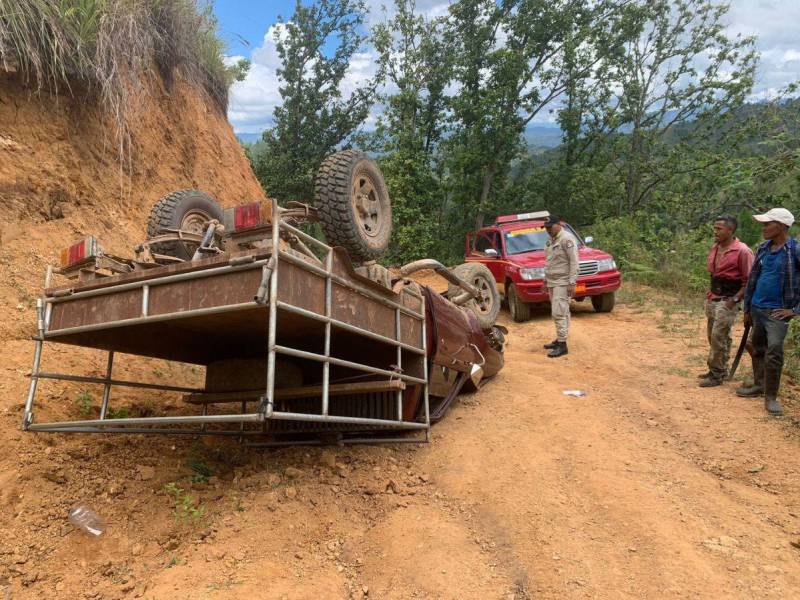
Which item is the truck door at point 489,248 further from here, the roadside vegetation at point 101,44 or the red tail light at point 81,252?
the red tail light at point 81,252

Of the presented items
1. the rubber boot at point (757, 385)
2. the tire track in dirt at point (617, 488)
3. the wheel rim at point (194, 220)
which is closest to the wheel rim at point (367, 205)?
the wheel rim at point (194, 220)

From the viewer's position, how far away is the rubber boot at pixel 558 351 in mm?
7410

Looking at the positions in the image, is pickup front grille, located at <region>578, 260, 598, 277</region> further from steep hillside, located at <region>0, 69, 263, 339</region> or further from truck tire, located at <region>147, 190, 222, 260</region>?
truck tire, located at <region>147, 190, 222, 260</region>

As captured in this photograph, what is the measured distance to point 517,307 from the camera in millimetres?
9875

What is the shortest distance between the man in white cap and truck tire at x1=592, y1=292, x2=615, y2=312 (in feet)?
16.2

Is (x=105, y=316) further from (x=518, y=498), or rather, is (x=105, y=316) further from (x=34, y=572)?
(x=518, y=498)

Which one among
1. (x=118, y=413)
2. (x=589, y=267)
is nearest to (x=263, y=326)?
(x=118, y=413)

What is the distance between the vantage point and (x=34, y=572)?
289 cm

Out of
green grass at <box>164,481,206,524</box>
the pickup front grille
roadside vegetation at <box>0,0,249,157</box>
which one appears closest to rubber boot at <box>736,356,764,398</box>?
the pickup front grille

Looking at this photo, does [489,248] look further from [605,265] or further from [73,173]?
[73,173]

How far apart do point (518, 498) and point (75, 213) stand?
5.77 meters

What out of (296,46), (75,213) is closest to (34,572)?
(75,213)

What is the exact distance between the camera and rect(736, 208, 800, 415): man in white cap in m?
4.68

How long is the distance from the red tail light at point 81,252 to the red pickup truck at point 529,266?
23.1ft
